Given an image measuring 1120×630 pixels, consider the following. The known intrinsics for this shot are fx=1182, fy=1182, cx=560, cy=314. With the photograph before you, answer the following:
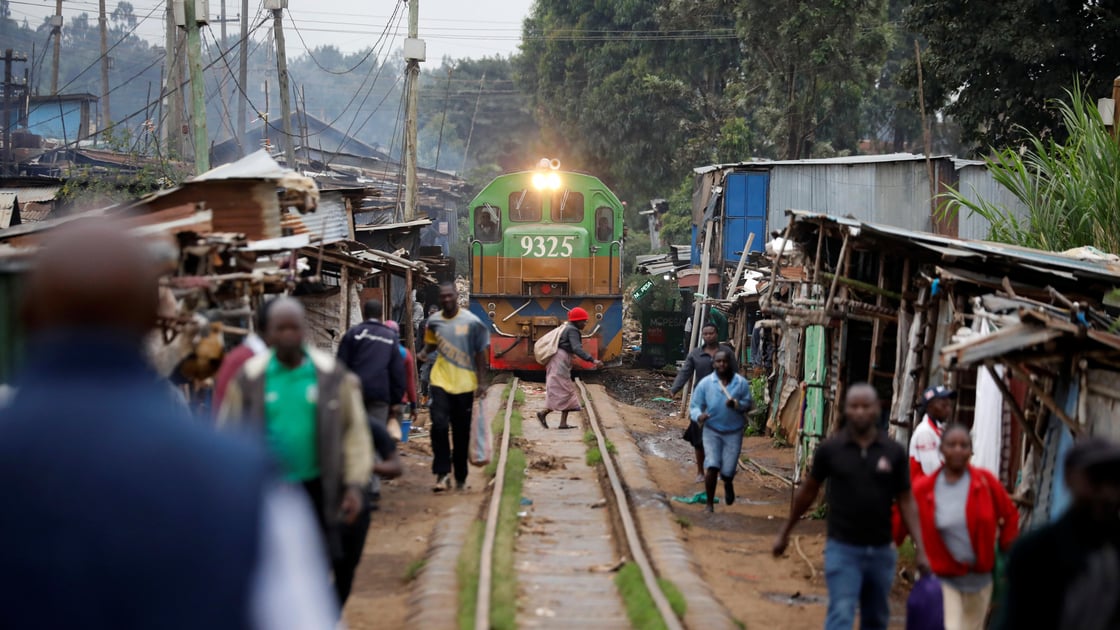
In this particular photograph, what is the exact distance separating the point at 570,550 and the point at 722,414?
7.26ft

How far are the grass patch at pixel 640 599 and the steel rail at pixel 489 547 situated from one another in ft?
3.06

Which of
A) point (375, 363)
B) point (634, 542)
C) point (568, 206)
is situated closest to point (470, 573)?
point (634, 542)

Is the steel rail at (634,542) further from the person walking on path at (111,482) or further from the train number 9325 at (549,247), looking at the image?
the train number 9325 at (549,247)

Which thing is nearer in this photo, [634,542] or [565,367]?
[634,542]

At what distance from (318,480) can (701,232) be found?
947 inches

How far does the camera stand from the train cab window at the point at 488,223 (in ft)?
70.8

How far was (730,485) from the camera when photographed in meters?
11.5

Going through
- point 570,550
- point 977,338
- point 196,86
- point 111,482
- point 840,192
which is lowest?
point 570,550

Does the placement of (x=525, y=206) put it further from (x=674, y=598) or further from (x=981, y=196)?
(x=674, y=598)

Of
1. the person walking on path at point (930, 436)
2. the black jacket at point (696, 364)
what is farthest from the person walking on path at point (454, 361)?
the person walking on path at point (930, 436)

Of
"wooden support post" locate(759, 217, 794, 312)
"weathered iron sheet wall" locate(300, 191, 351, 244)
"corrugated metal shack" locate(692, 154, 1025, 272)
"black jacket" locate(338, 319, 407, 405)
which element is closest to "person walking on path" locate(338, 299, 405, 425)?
"black jacket" locate(338, 319, 407, 405)

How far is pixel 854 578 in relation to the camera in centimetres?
632

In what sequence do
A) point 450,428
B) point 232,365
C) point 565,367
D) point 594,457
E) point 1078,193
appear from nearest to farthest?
point 232,365, point 450,428, point 1078,193, point 594,457, point 565,367

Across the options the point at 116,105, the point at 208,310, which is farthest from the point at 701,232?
the point at 116,105
